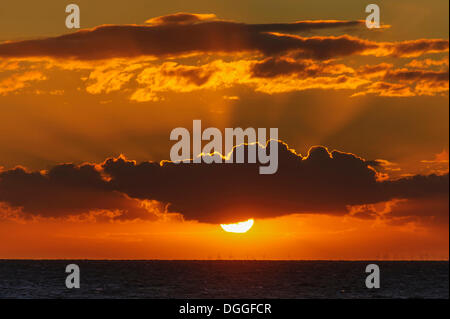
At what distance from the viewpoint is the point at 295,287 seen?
115 meters

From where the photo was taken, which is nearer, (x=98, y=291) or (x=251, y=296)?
(x=251, y=296)

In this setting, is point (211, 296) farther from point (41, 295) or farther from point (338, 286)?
point (338, 286)

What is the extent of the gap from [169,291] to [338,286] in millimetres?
32791
